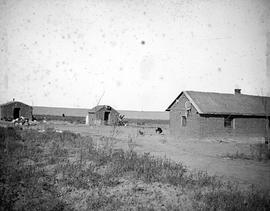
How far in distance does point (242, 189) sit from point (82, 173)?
16.6ft

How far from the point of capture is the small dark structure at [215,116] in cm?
2030

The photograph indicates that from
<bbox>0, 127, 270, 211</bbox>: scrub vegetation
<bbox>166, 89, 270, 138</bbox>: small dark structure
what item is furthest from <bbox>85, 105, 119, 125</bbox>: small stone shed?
<bbox>0, 127, 270, 211</bbox>: scrub vegetation

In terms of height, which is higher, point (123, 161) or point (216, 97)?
point (216, 97)

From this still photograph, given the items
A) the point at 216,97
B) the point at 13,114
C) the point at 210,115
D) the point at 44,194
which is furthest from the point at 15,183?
the point at 13,114

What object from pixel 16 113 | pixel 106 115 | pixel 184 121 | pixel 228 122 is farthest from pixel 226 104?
pixel 16 113

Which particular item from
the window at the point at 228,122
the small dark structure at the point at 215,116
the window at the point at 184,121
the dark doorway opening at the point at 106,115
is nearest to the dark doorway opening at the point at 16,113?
the dark doorway opening at the point at 106,115

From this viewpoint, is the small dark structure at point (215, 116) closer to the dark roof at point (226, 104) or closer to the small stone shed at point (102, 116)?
the dark roof at point (226, 104)

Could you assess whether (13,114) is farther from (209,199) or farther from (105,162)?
(209,199)

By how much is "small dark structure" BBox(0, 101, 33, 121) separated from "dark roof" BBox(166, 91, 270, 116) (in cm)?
3094

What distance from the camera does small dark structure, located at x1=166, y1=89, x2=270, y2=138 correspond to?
799 inches

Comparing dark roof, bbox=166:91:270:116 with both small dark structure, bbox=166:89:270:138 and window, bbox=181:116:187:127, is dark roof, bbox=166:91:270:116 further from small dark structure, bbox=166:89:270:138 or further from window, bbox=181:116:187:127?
window, bbox=181:116:187:127

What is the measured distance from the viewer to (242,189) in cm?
697

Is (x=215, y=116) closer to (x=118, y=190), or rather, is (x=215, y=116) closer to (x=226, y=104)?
(x=226, y=104)

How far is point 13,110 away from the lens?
1650 inches
